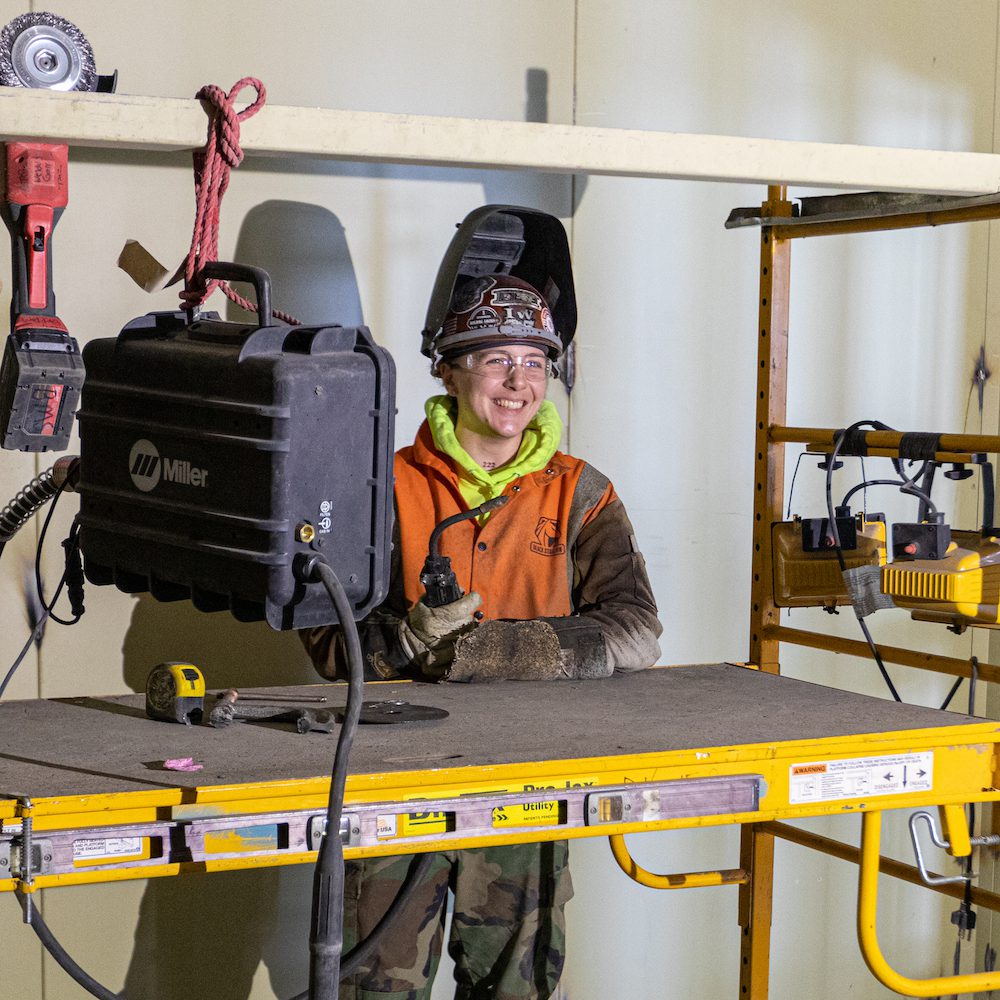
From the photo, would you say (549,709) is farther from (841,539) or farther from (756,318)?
(756,318)

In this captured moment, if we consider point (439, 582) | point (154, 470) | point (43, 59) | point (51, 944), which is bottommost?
point (51, 944)

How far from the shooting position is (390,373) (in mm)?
1264

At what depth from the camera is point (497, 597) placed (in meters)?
2.24

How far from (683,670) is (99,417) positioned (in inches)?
44.1

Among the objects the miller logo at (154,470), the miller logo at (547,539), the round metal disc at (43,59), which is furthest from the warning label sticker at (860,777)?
the round metal disc at (43,59)

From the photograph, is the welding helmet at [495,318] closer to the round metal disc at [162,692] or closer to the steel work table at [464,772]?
the steel work table at [464,772]

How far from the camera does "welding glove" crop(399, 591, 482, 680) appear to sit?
1.99 meters

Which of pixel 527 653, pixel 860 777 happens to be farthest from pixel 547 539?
pixel 860 777

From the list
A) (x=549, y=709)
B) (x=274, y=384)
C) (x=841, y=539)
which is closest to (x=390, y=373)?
(x=274, y=384)

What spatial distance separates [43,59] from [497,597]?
1138 mm

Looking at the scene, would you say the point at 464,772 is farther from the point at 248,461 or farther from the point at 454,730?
the point at 248,461

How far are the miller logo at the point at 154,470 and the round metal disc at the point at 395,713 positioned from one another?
53 centimetres

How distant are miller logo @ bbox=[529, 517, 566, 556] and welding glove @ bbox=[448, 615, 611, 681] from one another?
A: 0.71ft

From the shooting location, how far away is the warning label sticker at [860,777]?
1.68m
